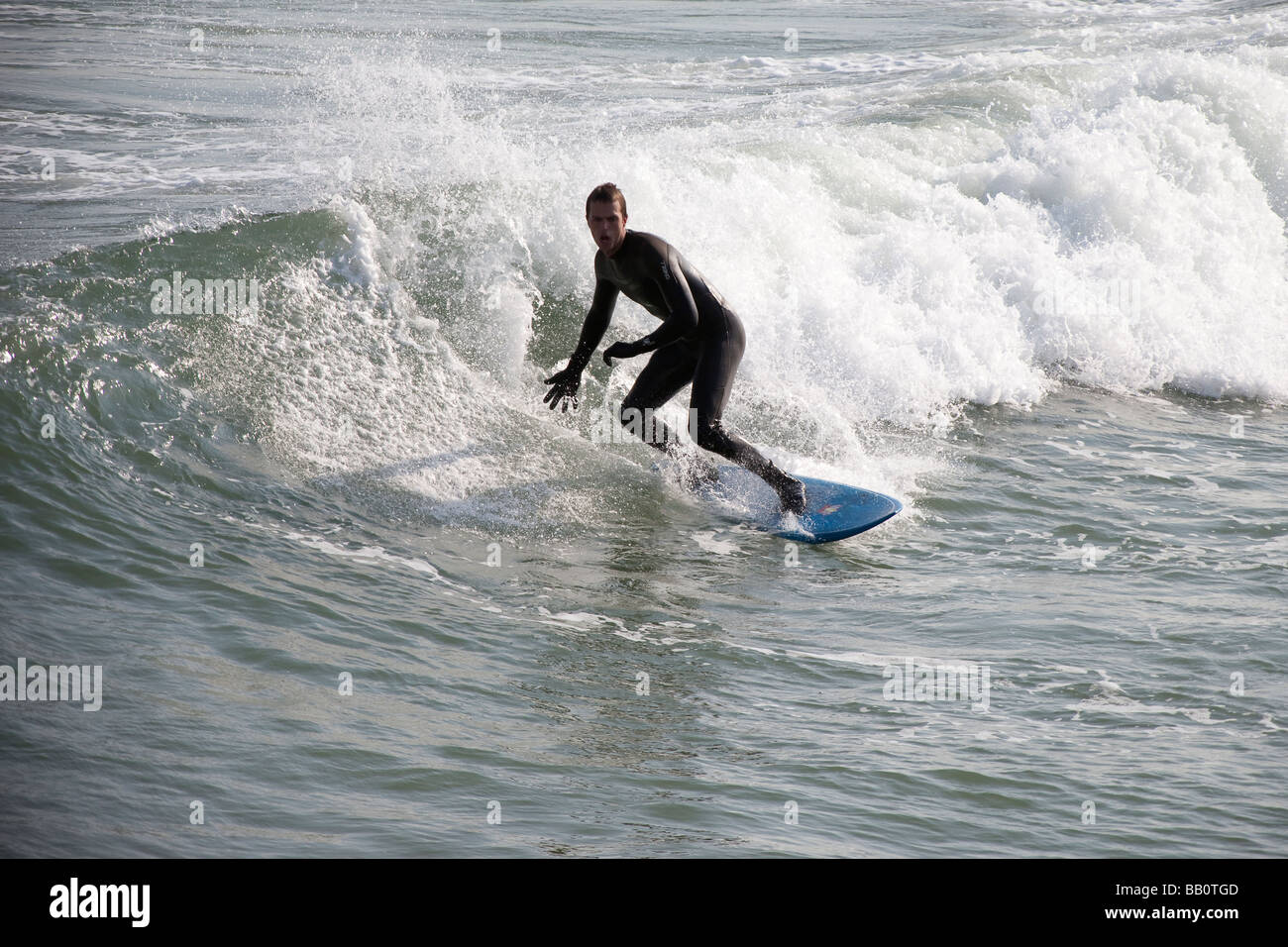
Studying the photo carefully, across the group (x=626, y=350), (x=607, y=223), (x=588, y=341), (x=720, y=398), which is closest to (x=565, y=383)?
(x=588, y=341)

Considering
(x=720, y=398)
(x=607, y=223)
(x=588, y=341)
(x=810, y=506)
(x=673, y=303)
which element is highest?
(x=607, y=223)

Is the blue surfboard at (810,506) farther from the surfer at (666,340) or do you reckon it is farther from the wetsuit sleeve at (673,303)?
the wetsuit sleeve at (673,303)

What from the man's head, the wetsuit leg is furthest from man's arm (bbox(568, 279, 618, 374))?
the man's head

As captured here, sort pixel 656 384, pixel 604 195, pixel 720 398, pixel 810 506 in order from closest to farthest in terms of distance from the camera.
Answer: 1. pixel 604 195
2. pixel 720 398
3. pixel 656 384
4. pixel 810 506

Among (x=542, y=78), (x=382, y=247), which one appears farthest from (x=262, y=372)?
(x=542, y=78)

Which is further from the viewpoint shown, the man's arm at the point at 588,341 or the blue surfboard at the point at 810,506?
the blue surfboard at the point at 810,506

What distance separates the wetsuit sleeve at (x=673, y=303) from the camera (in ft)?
20.4

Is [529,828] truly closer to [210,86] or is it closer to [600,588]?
[600,588]

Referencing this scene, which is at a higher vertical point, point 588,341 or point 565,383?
point 588,341

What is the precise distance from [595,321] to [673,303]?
570 mm

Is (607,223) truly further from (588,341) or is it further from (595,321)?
(588,341)

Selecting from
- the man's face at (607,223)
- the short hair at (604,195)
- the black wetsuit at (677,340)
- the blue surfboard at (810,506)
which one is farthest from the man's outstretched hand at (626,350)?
the blue surfboard at (810,506)

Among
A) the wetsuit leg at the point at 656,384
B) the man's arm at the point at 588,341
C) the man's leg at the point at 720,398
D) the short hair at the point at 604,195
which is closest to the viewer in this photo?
the short hair at the point at 604,195

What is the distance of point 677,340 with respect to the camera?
6629 mm
